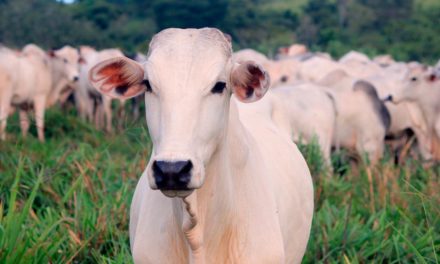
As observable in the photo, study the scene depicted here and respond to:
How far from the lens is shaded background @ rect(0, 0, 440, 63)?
32.6 meters

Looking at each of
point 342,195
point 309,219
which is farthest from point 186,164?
point 342,195

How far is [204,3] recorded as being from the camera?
142ft

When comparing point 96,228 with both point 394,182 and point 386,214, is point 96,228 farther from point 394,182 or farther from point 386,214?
point 394,182

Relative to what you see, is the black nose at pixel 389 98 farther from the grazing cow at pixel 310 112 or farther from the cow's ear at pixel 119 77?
the cow's ear at pixel 119 77

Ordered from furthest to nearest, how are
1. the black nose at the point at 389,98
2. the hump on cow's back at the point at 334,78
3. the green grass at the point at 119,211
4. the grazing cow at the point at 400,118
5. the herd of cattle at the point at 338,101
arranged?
the black nose at the point at 389,98
the hump on cow's back at the point at 334,78
the grazing cow at the point at 400,118
the herd of cattle at the point at 338,101
the green grass at the point at 119,211

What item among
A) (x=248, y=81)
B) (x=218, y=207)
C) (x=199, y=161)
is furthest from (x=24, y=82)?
(x=199, y=161)

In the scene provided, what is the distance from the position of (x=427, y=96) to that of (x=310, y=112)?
2126 mm

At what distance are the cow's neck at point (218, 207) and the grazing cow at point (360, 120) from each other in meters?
6.30

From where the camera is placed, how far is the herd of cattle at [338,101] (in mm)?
9039

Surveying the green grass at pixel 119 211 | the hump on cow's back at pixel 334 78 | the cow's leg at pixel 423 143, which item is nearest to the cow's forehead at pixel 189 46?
the green grass at pixel 119 211

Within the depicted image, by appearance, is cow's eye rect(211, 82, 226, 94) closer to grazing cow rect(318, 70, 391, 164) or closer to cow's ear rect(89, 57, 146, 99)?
cow's ear rect(89, 57, 146, 99)

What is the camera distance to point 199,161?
2.85 meters

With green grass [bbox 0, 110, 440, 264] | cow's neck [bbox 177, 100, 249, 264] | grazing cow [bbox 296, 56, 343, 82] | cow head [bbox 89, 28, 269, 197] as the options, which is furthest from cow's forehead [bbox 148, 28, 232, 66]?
grazing cow [bbox 296, 56, 343, 82]

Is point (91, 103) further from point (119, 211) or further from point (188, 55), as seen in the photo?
point (188, 55)
